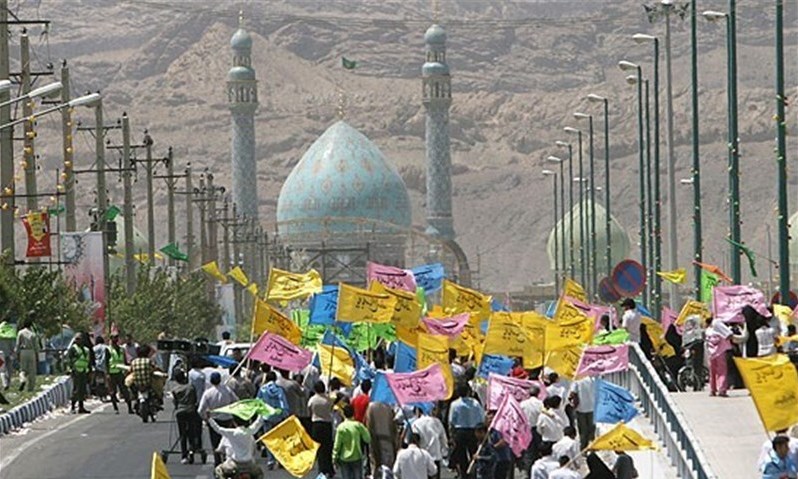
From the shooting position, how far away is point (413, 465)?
87.7 ft

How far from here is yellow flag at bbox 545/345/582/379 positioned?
3241 centimetres

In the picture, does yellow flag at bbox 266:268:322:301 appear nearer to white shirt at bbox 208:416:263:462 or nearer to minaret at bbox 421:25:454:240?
white shirt at bbox 208:416:263:462

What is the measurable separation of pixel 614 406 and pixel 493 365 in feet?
25.1

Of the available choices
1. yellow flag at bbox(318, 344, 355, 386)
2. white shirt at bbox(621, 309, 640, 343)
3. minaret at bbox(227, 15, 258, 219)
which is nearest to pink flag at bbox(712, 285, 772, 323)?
white shirt at bbox(621, 309, 640, 343)

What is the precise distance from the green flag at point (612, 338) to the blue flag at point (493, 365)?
3.49 ft

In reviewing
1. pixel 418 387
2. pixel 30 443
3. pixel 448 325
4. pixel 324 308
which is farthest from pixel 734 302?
pixel 30 443

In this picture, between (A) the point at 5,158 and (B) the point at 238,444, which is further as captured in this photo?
(A) the point at 5,158

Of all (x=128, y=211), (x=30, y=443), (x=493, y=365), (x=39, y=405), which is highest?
(x=128, y=211)

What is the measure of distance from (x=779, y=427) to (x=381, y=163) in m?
128

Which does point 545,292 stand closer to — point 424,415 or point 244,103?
point 244,103

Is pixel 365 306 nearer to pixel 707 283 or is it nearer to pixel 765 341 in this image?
pixel 765 341

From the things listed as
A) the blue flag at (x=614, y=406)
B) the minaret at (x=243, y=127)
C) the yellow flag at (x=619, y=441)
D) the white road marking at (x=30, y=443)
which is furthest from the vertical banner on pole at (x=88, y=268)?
the minaret at (x=243, y=127)

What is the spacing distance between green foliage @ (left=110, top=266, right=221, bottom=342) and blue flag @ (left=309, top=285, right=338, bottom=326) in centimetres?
2865

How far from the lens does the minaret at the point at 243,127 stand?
16188 centimetres
